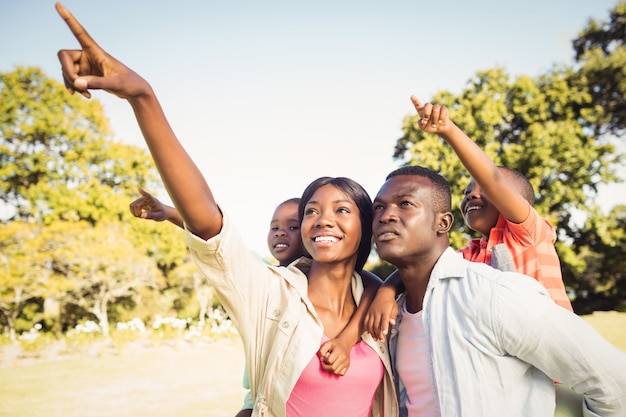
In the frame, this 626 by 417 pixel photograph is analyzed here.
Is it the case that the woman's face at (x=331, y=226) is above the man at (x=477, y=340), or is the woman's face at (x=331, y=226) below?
above

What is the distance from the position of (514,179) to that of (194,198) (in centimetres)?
271

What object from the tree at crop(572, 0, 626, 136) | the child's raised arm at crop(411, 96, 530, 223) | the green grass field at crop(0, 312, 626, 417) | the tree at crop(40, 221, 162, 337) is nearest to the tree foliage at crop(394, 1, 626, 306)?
the tree at crop(572, 0, 626, 136)

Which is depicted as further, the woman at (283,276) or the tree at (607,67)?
the tree at (607,67)

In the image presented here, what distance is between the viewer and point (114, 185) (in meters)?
23.3

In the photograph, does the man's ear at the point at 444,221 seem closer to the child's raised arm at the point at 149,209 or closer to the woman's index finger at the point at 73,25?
the child's raised arm at the point at 149,209

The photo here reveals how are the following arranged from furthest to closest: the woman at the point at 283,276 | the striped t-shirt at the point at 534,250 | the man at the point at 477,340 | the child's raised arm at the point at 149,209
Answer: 1. the striped t-shirt at the point at 534,250
2. the child's raised arm at the point at 149,209
3. the man at the point at 477,340
4. the woman at the point at 283,276

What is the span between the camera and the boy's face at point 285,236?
12.9 ft

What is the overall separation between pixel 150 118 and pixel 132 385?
32.2 ft

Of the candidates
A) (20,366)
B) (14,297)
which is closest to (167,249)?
(14,297)

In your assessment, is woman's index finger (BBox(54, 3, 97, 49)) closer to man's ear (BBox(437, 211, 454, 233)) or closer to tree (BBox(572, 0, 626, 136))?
man's ear (BBox(437, 211, 454, 233))

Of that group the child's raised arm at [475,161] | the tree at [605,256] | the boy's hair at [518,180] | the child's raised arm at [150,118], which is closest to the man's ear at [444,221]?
the child's raised arm at [475,161]

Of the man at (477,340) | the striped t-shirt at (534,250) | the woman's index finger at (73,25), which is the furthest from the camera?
the striped t-shirt at (534,250)

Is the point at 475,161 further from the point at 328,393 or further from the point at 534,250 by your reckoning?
the point at 328,393

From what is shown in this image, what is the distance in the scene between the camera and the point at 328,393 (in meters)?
2.34
